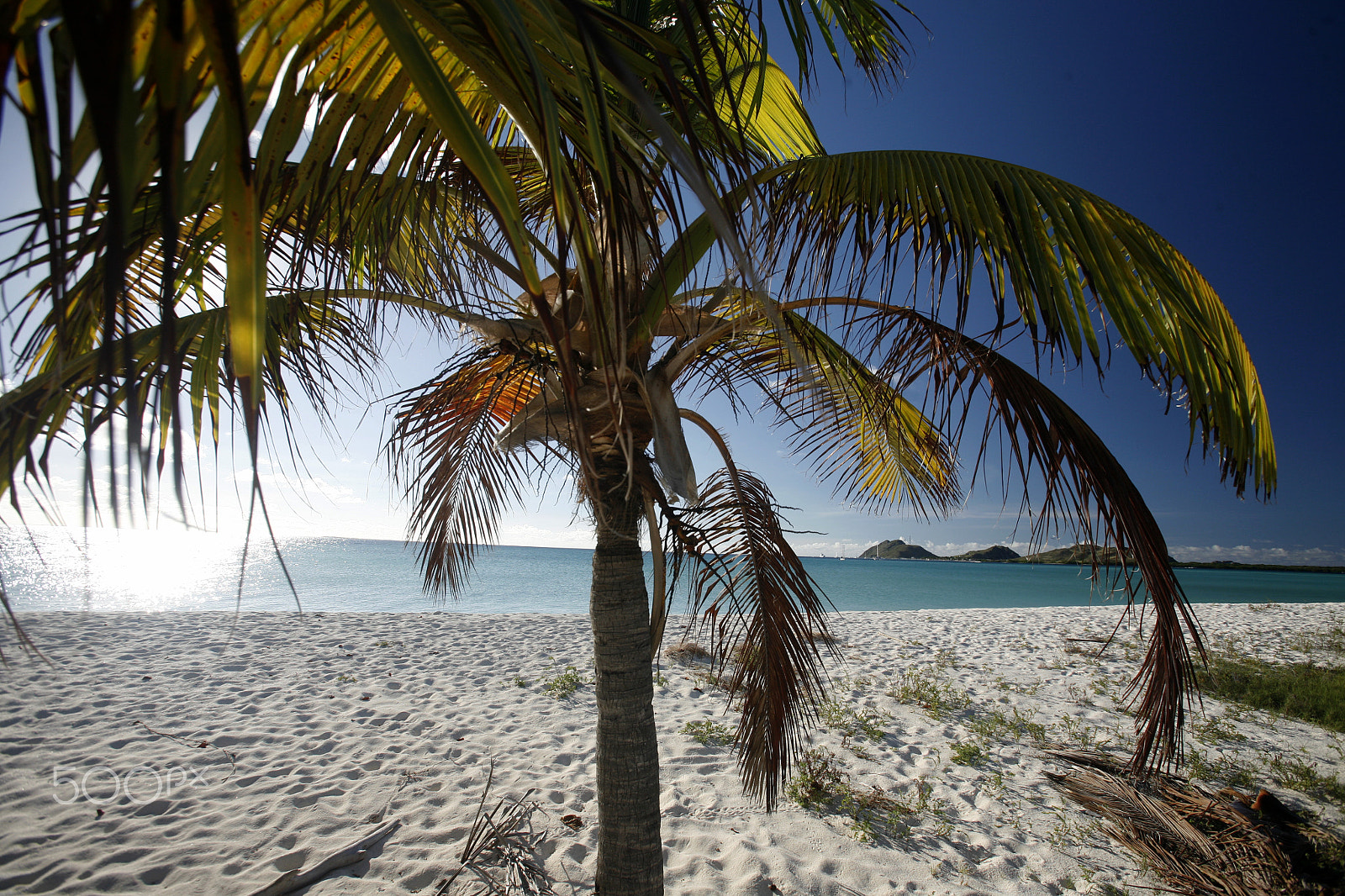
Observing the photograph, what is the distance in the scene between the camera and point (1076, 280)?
157cm

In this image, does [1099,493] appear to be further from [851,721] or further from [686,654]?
[686,654]

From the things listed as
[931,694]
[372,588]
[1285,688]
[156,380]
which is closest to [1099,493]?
[156,380]

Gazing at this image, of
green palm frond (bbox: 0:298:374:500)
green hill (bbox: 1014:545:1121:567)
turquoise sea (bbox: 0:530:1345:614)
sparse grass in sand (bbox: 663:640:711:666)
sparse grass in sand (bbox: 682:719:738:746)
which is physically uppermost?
green palm frond (bbox: 0:298:374:500)

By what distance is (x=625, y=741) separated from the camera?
2.15 meters

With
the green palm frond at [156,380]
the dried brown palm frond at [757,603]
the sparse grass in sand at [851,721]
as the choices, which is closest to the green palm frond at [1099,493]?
the dried brown palm frond at [757,603]

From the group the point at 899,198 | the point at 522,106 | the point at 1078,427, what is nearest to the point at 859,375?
the point at 1078,427

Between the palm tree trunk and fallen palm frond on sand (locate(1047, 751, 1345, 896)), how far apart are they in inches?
85.0

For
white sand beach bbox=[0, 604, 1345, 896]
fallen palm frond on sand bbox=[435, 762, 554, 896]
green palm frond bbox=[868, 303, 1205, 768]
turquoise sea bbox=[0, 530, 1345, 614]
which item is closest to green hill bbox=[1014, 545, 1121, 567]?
green palm frond bbox=[868, 303, 1205, 768]

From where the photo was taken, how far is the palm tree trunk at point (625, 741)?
215cm

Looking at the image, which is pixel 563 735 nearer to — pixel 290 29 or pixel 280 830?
pixel 280 830

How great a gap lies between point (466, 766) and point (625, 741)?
2413 millimetres

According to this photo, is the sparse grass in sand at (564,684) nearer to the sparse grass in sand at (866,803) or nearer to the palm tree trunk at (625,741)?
the sparse grass in sand at (866,803)

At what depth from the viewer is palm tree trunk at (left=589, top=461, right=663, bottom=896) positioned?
2148 mm

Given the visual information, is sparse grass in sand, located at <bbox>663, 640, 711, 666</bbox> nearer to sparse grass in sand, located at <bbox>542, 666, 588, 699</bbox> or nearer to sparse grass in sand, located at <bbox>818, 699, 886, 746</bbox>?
sparse grass in sand, located at <bbox>542, 666, 588, 699</bbox>
